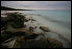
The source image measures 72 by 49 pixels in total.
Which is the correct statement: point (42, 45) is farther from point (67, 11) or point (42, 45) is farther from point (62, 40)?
point (67, 11)

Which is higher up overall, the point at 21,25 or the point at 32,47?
the point at 21,25

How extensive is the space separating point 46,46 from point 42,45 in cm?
12

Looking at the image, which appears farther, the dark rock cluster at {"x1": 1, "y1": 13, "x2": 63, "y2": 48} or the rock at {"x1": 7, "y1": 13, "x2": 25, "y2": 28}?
the rock at {"x1": 7, "y1": 13, "x2": 25, "y2": 28}

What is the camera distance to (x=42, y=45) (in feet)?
7.08

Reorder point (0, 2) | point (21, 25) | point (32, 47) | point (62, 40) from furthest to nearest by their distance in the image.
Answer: point (21, 25), point (62, 40), point (0, 2), point (32, 47)

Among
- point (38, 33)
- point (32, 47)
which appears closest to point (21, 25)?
point (38, 33)

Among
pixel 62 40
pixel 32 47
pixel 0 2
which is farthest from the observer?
pixel 62 40

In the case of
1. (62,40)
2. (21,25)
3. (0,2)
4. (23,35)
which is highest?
(0,2)

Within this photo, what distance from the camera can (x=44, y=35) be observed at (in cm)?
287

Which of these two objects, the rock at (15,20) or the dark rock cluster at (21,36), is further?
the rock at (15,20)

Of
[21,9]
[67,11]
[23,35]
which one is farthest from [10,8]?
[67,11]

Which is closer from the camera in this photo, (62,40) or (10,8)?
→ (62,40)

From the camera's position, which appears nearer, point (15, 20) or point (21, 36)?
point (21, 36)

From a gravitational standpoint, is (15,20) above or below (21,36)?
above
